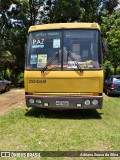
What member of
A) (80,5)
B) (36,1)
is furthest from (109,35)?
(36,1)

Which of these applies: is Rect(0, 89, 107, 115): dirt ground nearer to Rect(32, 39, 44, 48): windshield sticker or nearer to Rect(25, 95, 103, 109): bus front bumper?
Rect(25, 95, 103, 109): bus front bumper

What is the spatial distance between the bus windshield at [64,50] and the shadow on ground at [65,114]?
1771 mm

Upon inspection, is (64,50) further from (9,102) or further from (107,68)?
(107,68)

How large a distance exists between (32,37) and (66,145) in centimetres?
510

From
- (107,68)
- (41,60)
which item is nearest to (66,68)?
(41,60)

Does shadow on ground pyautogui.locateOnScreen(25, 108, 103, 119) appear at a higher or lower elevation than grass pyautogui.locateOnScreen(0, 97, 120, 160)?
lower

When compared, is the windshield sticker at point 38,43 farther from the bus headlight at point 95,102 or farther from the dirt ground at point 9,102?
the dirt ground at point 9,102

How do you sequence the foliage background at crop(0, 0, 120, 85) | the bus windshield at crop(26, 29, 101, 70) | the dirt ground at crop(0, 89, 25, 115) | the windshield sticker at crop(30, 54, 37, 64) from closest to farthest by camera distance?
1. the bus windshield at crop(26, 29, 101, 70)
2. the windshield sticker at crop(30, 54, 37, 64)
3. the dirt ground at crop(0, 89, 25, 115)
4. the foliage background at crop(0, 0, 120, 85)

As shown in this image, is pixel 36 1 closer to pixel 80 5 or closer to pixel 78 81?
pixel 80 5

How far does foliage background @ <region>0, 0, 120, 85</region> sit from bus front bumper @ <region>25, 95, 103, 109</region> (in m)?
18.0

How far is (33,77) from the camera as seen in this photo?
10945 millimetres

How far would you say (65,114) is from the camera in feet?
39.6

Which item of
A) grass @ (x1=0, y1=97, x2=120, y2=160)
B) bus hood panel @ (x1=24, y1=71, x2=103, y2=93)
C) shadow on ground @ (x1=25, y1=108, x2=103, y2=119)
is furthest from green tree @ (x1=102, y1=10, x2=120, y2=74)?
bus hood panel @ (x1=24, y1=71, x2=103, y2=93)

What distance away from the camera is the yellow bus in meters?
10.8
